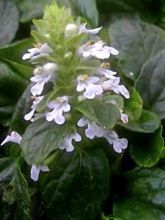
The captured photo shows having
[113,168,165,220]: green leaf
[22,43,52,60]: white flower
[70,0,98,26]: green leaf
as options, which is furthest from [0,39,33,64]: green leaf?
[113,168,165,220]: green leaf

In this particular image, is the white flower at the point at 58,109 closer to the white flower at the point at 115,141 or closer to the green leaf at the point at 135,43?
the white flower at the point at 115,141

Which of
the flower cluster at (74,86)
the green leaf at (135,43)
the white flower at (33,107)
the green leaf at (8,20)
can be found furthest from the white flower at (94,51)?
the green leaf at (8,20)

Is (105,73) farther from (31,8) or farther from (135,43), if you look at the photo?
(31,8)

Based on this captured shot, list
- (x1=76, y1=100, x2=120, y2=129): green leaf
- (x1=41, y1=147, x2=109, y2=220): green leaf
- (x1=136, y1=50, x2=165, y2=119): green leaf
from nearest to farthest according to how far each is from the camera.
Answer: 1. (x1=76, y1=100, x2=120, y2=129): green leaf
2. (x1=41, y1=147, x2=109, y2=220): green leaf
3. (x1=136, y1=50, x2=165, y2=119): green leaf

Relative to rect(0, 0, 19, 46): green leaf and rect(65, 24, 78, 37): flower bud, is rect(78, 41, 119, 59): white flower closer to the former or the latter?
rect(65, 24, 78, 37): flower bud

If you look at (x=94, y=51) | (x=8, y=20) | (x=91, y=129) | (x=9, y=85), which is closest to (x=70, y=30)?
(x=94, y=51)
